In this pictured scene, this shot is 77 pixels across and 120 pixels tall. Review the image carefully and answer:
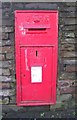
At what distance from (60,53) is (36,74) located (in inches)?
19.8

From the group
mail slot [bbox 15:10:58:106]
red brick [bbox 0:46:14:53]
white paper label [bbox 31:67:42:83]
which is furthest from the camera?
red brick [bbox 0:46:14:53]

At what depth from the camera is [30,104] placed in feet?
14.6

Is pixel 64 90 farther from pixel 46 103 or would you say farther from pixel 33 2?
pixel 33 2

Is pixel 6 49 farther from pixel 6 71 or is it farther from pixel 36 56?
pixel 36 56

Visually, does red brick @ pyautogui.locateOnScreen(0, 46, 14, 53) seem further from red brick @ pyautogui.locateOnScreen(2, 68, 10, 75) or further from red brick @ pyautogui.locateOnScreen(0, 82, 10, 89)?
red brick @ pyautogui.locateOnScreen(0, 82, 10, 89)

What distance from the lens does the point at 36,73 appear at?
4.30 metres

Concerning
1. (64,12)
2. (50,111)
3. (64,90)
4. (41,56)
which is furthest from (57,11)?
(50,111)

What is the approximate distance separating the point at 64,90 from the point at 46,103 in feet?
1.14

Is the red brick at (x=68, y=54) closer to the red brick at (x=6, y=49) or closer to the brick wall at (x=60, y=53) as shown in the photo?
the brick wall at (x=60, y=53)

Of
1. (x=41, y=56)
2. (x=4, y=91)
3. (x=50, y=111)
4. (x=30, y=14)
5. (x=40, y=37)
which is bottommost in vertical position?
(x=50, y=111)

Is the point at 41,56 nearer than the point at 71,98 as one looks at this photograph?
Yes

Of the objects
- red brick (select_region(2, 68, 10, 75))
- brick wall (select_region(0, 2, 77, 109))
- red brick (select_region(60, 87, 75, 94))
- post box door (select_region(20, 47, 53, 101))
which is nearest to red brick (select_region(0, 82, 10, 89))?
brick wall (select_region(0, 2, 77, 109))

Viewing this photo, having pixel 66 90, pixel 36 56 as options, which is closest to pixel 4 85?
pixel 36 56

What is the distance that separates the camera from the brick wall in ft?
14.3
